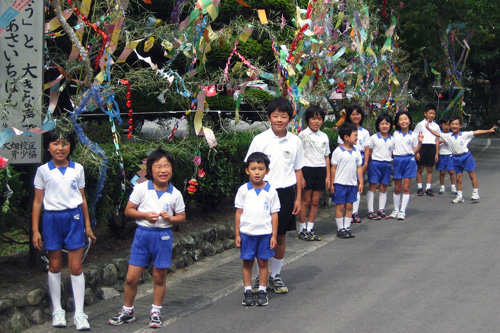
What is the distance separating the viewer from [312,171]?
8680mm

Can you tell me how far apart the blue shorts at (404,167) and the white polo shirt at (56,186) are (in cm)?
633

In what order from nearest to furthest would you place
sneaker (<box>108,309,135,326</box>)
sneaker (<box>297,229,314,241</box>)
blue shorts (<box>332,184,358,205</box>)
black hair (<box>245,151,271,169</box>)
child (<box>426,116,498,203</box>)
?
sneaker (<box>108,309,135,326</box>), black hair (<box>245,151,271,169</box>), sneaker (<box>297,229,314,241</box>), blue shorts (<box>332,184,358,205</box>), child (<box>426,116,498,203</box>)

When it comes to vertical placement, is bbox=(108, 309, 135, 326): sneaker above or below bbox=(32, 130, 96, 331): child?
below

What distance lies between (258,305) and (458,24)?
48.1ft

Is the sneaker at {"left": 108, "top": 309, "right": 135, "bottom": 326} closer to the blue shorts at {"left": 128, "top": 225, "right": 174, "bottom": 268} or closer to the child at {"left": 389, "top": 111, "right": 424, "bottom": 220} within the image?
the blue shorts at {"left": 128, "top": 225, "right": 174, "bottom": 268}

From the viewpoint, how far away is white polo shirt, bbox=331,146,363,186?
347 inches

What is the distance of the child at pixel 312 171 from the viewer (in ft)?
28.1

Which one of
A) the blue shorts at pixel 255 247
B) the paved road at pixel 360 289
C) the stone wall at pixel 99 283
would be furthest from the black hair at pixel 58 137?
the blue shorts at pixel 255 247

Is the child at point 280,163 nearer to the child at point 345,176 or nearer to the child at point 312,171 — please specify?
the child at point 312,171

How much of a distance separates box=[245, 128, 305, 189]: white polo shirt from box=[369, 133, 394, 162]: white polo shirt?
389cm

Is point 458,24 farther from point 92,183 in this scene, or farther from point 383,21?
point 92,183

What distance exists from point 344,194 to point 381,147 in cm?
167

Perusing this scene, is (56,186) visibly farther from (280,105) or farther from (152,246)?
(280,105)

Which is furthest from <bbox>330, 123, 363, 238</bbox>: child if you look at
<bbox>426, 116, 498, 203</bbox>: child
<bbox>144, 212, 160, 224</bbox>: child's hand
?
<bbox>144, 212, 160, 224</bbox>: child's hand
